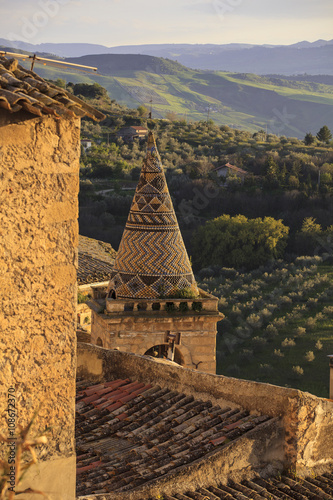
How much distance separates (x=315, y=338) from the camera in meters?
26.2

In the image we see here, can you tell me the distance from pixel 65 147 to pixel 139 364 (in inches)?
156

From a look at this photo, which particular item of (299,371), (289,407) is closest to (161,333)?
(289,407)

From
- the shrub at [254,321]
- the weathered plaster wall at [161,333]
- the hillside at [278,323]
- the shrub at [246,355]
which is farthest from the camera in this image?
the shrub at [254,321]

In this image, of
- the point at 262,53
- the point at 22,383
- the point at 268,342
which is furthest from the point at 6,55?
the point at 262,53

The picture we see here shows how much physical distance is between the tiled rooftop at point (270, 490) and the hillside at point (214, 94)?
304 ft

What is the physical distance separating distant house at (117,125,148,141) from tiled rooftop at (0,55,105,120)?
181ft

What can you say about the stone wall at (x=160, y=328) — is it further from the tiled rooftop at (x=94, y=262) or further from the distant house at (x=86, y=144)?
the distant house at (x=86, y=144)

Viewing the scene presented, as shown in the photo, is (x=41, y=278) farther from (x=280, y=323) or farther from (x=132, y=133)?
(x=132, y=133)

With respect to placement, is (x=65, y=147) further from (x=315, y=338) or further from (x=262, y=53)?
(x=262, y=53)

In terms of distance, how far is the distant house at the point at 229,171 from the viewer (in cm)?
4996

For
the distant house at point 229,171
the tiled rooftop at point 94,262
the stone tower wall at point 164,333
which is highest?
the stone tower wall at point 164,333

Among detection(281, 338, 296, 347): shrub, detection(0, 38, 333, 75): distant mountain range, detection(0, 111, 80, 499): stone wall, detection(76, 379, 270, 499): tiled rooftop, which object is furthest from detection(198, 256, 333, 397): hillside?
detection(0, 38, 333, 75): distant mountain range

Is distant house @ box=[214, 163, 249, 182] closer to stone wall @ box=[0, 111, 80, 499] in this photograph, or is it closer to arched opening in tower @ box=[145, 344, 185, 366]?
arched opening in tower @ box=[145, 344, 185, 366]

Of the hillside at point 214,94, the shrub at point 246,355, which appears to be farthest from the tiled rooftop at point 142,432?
the hillside at point 214,94
